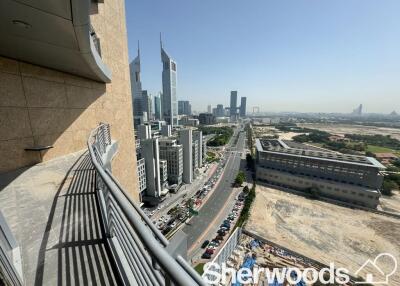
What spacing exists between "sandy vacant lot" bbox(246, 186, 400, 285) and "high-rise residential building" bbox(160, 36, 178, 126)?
217 feet

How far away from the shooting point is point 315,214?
22.5 metres

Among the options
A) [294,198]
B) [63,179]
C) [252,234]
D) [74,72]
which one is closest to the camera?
[63,179]

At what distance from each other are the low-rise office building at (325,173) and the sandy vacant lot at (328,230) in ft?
8.30

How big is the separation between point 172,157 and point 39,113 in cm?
2443

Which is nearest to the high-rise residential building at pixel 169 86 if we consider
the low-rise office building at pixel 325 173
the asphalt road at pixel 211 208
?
the asphalt road at pixel 211 208

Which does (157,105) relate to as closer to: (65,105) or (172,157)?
(172,157)

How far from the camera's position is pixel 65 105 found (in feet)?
16.4

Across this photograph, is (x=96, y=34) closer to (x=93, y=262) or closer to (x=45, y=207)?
(x=45, y=207)

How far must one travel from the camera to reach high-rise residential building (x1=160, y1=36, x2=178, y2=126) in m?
78.6

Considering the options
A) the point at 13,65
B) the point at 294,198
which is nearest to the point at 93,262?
the point at 13,65

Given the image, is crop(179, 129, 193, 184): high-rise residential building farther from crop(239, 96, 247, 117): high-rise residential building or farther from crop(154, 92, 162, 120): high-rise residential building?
crop(239, 96, 247, 117): high-rise residential building

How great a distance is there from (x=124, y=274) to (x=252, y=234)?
62.0ft

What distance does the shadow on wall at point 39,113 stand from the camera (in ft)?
12.6

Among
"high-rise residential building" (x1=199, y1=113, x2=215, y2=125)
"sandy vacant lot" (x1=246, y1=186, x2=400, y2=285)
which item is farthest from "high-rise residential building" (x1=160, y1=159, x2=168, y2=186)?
"high-rise residential building" (x1=199, y1=113, x2=215, y2=125)
